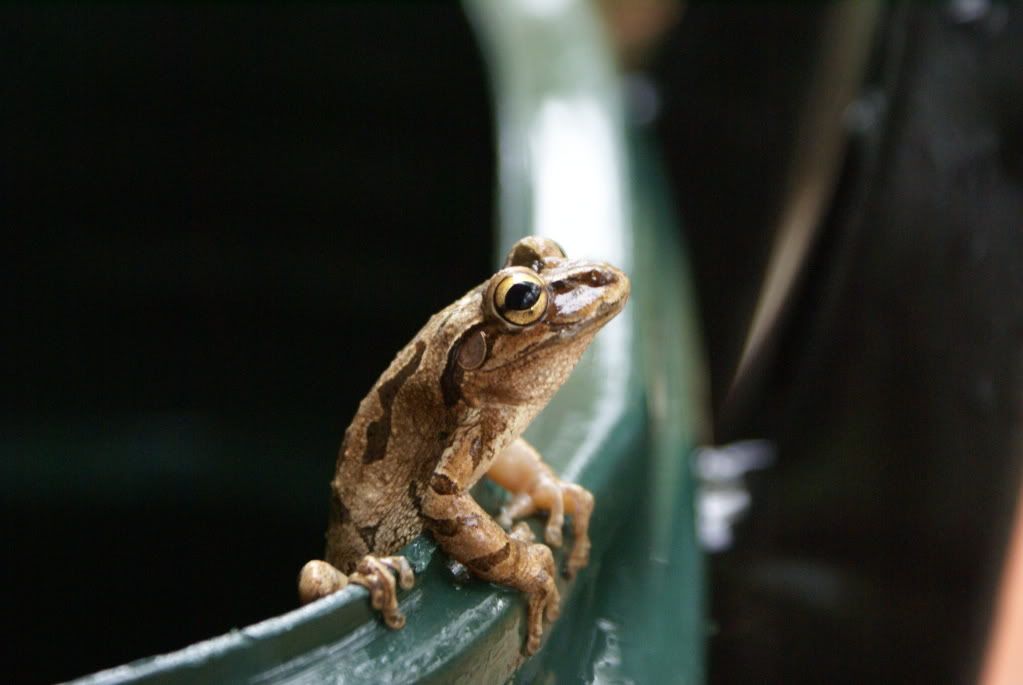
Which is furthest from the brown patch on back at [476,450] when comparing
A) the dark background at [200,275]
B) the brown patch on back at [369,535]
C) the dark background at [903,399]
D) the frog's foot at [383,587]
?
the dark background at [200,275]

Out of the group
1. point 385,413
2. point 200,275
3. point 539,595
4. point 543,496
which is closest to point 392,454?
point 385,413

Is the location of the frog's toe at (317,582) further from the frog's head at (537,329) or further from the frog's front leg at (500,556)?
the frog's head at (537,329)

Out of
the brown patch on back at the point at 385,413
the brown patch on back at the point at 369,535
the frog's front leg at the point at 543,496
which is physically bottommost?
the brown patch on back at the point at 369,535

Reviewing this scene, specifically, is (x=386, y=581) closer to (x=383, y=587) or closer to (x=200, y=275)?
(x=383, y=587)

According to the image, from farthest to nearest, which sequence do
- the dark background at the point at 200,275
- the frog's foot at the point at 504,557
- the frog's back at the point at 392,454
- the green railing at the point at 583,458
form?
the dark background at the point at 200,275
the frog's back at the point at 392,454
the frog's foot at the point at 504,557
the green railing at the point at 583,458

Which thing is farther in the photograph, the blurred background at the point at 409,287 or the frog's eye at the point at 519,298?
the blurred background at the point at 409,287

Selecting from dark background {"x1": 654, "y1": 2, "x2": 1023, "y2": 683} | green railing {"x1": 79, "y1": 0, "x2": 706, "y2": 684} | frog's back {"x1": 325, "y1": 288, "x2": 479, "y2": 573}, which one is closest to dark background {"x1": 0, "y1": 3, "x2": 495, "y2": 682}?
green railing {"x1": 79, "y1": 0, "x2": 706, "y2": 684}

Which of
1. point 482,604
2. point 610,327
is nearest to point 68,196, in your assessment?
point 610,327
